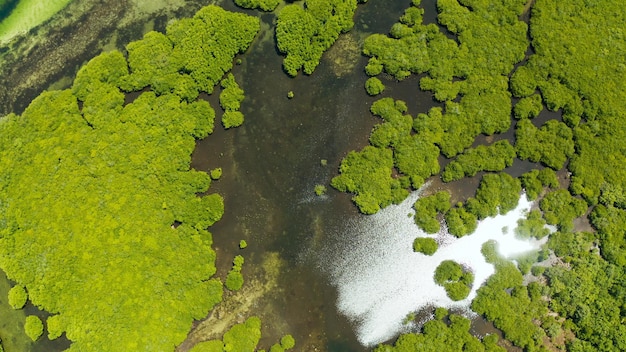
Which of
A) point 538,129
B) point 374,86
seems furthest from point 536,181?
point 374,86

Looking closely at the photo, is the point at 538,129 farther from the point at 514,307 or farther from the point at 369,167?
the point at 514,307

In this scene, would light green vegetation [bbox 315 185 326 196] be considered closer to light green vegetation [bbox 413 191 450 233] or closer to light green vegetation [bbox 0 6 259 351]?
light green vegetation [bbox 413 191 450 233]

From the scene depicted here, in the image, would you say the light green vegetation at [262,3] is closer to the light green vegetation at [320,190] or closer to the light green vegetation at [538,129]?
the light green vegetation at [538,129]

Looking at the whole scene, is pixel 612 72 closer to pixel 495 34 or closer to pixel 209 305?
pixel 495 34

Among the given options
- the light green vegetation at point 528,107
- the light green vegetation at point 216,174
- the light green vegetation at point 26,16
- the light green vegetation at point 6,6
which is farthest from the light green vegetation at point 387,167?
the light green vegetation at point 6,6

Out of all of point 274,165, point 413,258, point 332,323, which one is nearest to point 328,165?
point 274,165
